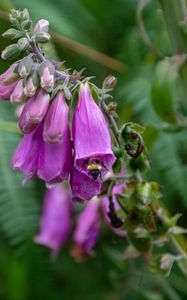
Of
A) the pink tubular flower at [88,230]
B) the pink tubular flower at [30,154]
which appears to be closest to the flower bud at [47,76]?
the pink tubular flower at [30,154]

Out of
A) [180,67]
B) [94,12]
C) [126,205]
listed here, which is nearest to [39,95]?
[126,205]

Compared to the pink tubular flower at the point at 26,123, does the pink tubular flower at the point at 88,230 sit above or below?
below

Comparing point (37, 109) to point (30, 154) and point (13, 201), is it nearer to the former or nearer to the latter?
point (30, 154)

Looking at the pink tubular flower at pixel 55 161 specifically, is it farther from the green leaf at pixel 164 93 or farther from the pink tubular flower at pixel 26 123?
the green leaf at pixel 164 93

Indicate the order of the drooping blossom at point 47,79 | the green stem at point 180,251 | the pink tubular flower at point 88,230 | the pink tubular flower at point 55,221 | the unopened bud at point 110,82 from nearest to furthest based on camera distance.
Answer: the drooping blossom at point 47,79, the unopened bud at point 110,82, the green stem at point 180,251, the pink tubular flower at point 88,230, the pink tubular flower at point 55,221

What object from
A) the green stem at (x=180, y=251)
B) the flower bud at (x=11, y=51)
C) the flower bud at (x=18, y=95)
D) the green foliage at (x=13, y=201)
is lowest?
the green stem at (x=180, y=251)

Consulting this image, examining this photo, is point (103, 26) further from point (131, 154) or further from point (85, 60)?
point (131, 154)

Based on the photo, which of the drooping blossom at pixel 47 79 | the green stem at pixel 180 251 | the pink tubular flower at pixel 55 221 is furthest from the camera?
the pink tubular flower at pixel 55 221

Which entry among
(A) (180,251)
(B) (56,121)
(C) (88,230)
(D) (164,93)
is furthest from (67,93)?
(C) (88,230)
